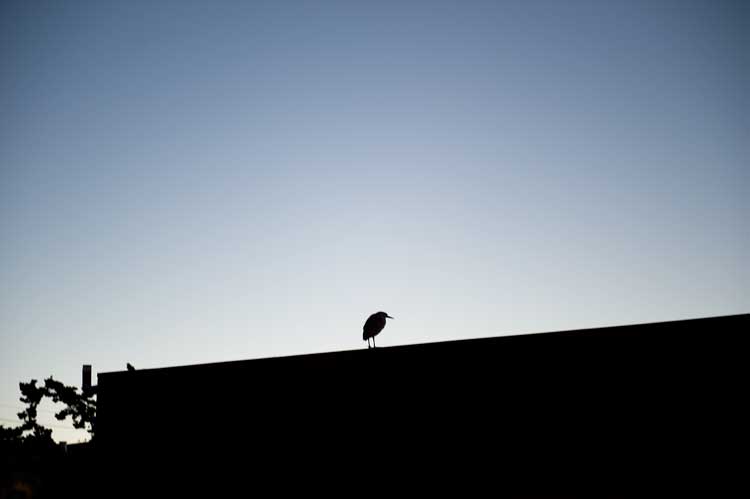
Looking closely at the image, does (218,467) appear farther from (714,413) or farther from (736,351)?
(736,351)

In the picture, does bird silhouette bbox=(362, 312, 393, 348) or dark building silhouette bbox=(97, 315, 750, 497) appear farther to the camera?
bird silhouette bbox=(362, 312, 393, 348)

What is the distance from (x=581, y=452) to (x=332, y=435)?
144 inches

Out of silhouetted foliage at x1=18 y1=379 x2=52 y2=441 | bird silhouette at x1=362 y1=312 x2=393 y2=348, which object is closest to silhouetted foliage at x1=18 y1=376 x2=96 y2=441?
silhouetted foliage at x1=18 y1=379 x2=52 y2=441

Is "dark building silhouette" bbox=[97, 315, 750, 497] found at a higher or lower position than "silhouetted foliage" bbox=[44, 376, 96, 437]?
lower

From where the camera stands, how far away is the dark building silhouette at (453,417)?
7164mm

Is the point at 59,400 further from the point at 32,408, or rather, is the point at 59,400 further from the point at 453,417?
the point at 453,417

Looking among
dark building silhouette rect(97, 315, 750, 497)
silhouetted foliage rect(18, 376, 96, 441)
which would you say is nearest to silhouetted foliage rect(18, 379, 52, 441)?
silhouetted foliage rect(18, 376, 96, 441)

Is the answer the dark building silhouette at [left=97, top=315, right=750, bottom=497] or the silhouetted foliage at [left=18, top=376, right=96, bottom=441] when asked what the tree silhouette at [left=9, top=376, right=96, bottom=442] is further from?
the dark building silhouette at [left=97, top=315, right=750, bottom=497]

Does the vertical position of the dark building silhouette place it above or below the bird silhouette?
below

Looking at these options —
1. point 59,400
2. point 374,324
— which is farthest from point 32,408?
point 374,324

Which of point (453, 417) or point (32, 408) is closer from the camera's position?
point (453, 417)

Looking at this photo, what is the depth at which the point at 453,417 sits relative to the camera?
298 inches

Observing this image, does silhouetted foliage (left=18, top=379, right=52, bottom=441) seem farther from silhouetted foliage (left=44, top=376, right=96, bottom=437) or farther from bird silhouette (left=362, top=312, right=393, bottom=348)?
bird silhouette (left=362, top=312, right=393, bottom=348)

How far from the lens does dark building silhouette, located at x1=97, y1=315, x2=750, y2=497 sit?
716 centimetres
